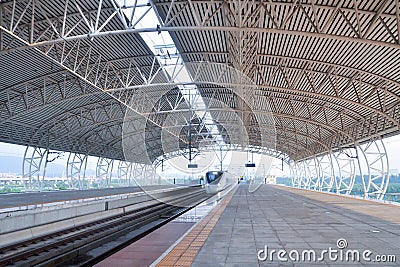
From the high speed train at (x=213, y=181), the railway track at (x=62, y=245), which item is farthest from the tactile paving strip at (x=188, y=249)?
the high speed train at (x=213, y=181)

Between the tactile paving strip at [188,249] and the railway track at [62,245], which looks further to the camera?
the railway track at [62,245]

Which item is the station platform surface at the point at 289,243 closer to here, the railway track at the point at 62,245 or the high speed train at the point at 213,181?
the railway track at the point at 62,245

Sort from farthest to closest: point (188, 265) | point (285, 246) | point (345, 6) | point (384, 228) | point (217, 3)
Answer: point (217, 3), point (345, 6), point (384, 228), point (285, 246), point (188, 265)

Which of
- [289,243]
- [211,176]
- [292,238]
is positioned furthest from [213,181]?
[289,243]

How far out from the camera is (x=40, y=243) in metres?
13.9

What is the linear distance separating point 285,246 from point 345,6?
11832mm

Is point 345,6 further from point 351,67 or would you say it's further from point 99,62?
point 99,62

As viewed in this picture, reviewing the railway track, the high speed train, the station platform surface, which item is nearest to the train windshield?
the high speed train

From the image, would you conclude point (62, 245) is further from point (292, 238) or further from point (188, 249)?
point (292, 238)

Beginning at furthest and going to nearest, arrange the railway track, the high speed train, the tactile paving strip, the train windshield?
the train windshield → the high speed train → the railway track → the tactile paving strip

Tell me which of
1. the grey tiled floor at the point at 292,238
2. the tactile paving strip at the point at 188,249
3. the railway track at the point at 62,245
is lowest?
the railway track at the point at 62,245

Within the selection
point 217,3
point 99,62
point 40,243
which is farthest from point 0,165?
point 217,3

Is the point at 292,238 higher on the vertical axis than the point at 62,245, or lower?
higher

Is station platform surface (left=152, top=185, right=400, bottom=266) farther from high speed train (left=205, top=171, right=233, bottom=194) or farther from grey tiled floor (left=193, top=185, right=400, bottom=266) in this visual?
high speed train (left=205, top=171, right=233, bottom=194)
